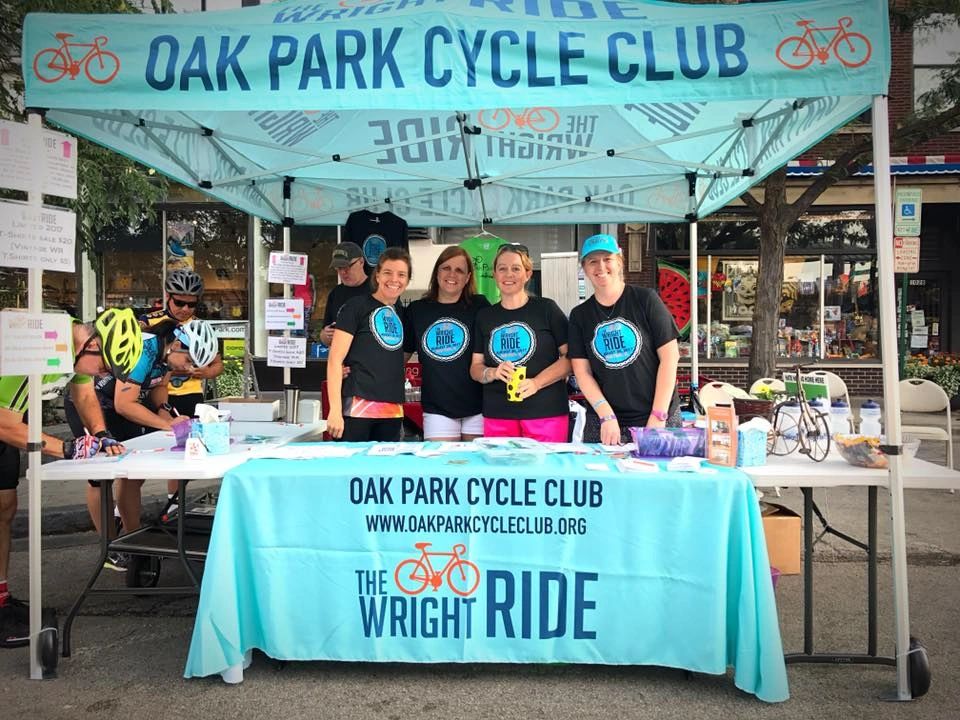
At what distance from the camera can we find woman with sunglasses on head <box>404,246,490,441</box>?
4.17 m

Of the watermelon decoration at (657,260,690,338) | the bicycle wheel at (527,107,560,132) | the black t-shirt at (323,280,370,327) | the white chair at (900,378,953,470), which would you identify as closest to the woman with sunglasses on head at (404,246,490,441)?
the black t-shirt at (323,280,370,327)

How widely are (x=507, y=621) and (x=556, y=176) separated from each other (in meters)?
4.18

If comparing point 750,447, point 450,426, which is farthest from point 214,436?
point 750,447

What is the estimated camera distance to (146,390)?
175 inches

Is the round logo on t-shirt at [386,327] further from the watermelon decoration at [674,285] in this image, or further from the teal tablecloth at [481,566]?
the watermelon decoration at [674,285]

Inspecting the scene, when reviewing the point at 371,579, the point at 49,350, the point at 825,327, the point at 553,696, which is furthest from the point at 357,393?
the point at 825,327

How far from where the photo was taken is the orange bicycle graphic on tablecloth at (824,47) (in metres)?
2.94

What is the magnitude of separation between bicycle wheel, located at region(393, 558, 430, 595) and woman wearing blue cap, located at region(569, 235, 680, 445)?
1178mm

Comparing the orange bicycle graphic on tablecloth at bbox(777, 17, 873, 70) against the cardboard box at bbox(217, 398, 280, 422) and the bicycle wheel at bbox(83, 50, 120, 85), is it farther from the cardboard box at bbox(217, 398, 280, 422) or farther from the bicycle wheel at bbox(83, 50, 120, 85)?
the cardboard box at bbox(217, 398, 280, 422)

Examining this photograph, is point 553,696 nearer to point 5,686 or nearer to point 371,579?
point 371,579

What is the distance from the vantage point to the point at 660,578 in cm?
293

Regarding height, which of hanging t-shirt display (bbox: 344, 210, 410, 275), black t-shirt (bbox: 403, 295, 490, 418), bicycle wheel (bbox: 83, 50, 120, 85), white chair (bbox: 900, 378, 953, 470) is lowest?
white chair (bbox: 900, 378, 953, 470)

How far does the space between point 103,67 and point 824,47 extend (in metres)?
3.06

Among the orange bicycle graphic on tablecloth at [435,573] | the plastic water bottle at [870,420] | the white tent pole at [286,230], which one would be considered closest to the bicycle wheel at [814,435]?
the plastic water bottle at [870,420]
